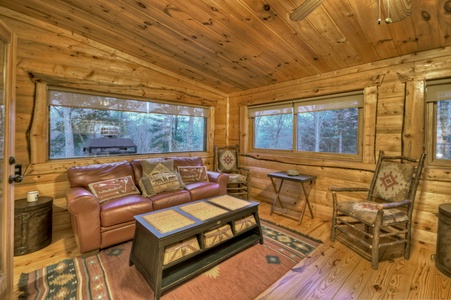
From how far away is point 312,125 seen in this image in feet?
11.2

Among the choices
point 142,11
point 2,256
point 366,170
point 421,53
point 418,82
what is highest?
point 142,11

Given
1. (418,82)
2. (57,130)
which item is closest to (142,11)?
(57,130)

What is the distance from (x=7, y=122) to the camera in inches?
55.1

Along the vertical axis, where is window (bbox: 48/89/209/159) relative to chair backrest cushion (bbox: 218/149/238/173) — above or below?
above

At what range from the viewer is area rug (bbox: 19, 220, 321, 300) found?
159 centimetres

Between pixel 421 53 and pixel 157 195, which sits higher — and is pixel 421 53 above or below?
above

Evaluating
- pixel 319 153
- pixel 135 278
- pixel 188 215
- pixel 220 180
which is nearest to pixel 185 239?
pixel 188 215

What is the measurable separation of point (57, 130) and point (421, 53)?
4592 mm

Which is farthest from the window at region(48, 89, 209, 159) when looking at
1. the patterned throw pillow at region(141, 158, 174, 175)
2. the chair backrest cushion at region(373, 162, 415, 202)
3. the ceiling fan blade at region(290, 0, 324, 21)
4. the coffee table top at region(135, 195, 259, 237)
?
the chair backrest cushion at region(373, 162, 415, 202)

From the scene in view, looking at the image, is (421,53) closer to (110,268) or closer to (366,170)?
(366,170)

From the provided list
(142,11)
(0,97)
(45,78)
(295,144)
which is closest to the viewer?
(0,97)

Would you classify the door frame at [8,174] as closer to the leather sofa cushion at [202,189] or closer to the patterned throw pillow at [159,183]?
the patterned throw pillow at [159,183]

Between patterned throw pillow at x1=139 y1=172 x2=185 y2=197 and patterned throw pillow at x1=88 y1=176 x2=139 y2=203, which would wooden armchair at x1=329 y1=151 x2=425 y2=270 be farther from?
patterned throw pillow at x1=88 y1=176 x2=139 y2=203

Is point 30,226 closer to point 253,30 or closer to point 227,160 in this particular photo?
point 227,160
